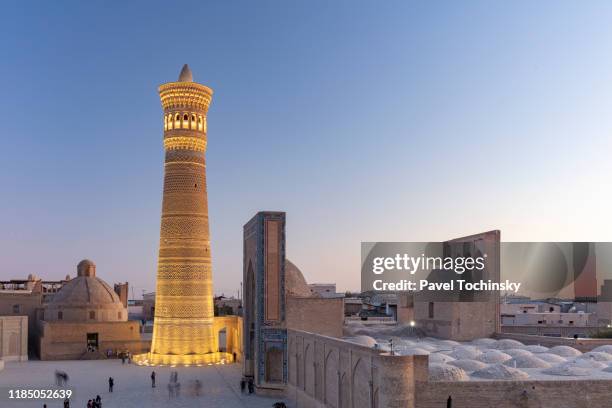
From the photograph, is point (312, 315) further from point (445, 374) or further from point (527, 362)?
point (445, 374)

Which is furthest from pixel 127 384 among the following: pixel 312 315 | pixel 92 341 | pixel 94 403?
pixel 92 341

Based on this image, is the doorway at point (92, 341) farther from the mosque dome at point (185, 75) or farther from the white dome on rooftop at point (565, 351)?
the white dome on rooftop at point (565, 351)

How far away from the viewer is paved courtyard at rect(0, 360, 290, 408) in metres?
22.1

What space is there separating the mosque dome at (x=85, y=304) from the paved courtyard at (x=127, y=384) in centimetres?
325

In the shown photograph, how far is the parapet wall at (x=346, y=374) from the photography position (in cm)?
1283

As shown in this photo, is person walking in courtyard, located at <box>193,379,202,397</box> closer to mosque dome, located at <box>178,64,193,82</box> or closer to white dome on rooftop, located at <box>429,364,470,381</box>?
white dome on rooftop, located at <box>429,364,470,381</box>

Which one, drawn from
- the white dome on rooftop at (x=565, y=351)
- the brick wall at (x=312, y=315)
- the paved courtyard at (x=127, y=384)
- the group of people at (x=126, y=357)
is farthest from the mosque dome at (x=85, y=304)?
the white dome on rooftop at (x=565, y=351)

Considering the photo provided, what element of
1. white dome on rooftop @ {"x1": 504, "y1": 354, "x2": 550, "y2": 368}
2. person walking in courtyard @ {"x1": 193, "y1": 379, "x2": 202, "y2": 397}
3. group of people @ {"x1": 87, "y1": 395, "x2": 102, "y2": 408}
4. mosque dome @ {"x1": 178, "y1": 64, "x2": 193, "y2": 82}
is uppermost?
mosque dome @ {"x1": 178, "y1": 64, "x2": 193, "y2": 82}

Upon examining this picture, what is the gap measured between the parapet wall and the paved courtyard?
1.99 meters

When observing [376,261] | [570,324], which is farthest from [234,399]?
[570,324]

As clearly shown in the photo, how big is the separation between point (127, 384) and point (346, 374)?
12696mm

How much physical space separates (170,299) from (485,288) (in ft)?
47.2

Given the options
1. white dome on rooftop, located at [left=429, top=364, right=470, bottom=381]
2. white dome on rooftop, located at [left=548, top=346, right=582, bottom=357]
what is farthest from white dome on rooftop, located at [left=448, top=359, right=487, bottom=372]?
white dome on rooftop, located at [left=548, top=346, right=582, bottom=357]

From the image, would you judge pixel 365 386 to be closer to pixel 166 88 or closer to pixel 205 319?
pixel 205 319
